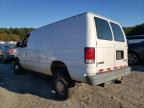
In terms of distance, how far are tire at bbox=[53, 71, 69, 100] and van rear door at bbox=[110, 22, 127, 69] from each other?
5.25 ft

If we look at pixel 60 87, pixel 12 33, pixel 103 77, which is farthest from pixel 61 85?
pixel 12 33

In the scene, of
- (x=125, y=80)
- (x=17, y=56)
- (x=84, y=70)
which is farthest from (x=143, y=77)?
(x=17, y=56)

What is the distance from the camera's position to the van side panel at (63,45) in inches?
222

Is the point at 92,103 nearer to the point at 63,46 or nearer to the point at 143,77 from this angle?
the point at 63,46

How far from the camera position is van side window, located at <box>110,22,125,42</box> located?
6.67 m

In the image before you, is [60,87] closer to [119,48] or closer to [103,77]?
[103,77]

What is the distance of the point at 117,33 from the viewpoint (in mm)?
6891

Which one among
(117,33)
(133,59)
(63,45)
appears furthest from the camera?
(133,59)

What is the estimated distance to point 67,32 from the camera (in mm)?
6242

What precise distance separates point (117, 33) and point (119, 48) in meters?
0.54

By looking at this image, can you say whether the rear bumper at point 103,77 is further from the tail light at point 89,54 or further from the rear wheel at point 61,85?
the rear wheel at point 61,85

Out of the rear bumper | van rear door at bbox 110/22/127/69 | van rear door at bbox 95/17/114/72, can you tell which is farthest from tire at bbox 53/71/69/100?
van rear door at bbox 110/22/127/69

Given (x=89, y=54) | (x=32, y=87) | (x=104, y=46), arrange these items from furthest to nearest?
(x=32, y=87)
(x=104, y=46)
(x=89, y=54)

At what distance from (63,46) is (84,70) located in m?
1.23
